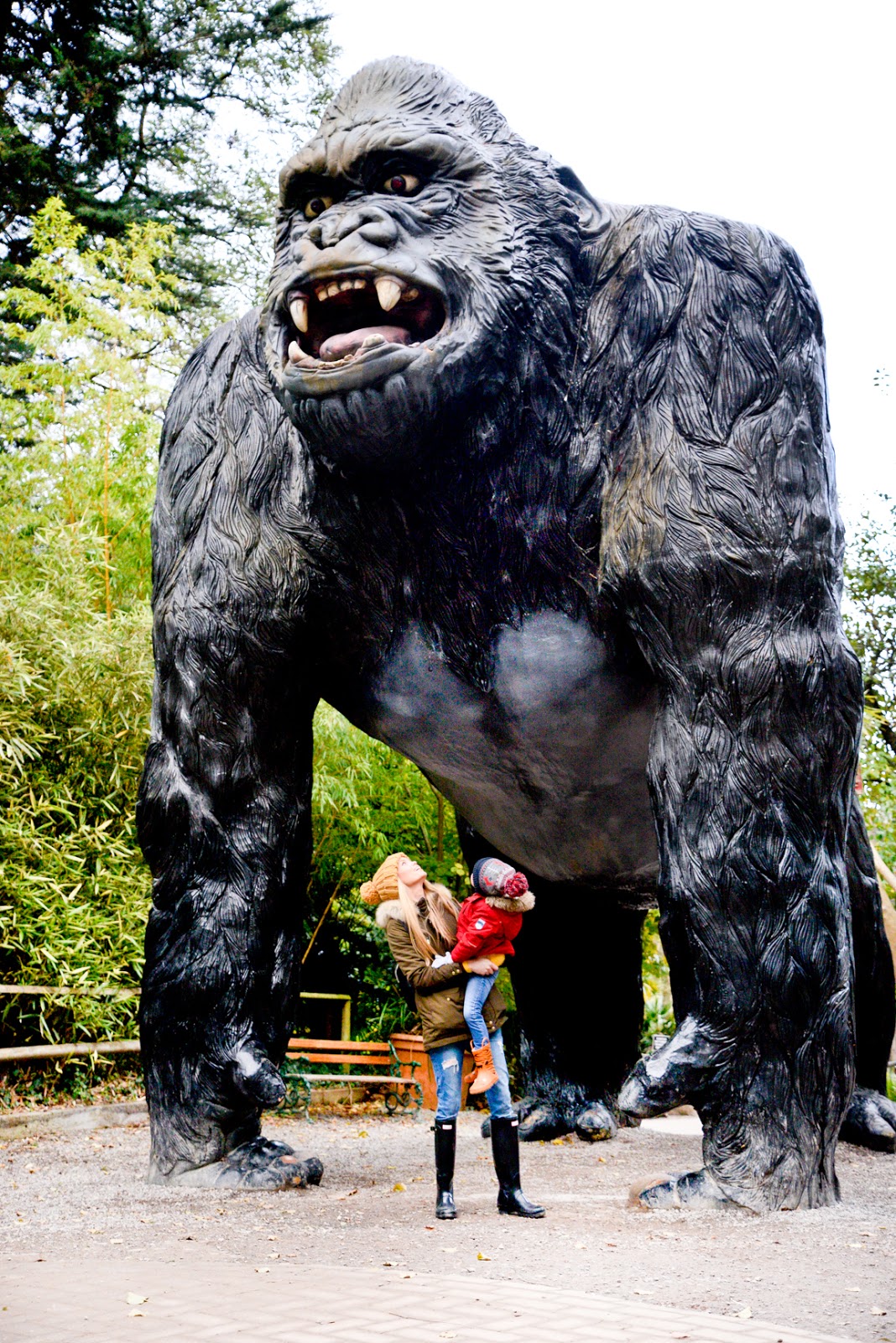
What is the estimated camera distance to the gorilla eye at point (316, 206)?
4.35 meters

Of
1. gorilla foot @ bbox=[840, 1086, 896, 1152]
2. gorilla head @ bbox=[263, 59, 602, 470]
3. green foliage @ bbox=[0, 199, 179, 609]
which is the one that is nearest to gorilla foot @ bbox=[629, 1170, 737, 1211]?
gorilla foot @ bbox=[840, 1086, 896, 1152]

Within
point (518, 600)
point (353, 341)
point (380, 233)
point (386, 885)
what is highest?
point (380, 233)

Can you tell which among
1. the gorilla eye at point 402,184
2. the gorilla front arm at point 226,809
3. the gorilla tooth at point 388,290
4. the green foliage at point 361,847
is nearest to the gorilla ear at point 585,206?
the gorilla eye at point 402,184

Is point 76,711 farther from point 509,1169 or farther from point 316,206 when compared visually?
point 509,1169

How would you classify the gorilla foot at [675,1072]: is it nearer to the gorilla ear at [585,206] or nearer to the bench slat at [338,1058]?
the gorilla ear at [585,206]

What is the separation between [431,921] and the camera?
4477 millimetres

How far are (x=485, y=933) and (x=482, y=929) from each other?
0.5 inches

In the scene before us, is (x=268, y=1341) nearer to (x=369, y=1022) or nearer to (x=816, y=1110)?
(x=816, y=1110)

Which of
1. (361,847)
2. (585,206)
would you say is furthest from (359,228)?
(361,847)

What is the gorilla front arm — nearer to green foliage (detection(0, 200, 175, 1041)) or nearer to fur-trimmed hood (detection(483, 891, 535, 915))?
fur-trimmed hood (detection(483, 891, 535, 915))

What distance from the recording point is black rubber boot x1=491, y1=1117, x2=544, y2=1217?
13.9 ft

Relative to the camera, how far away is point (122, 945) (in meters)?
7.94

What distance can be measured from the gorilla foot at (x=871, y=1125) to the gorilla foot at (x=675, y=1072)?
5.56ft

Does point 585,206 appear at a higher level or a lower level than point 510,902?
higher
